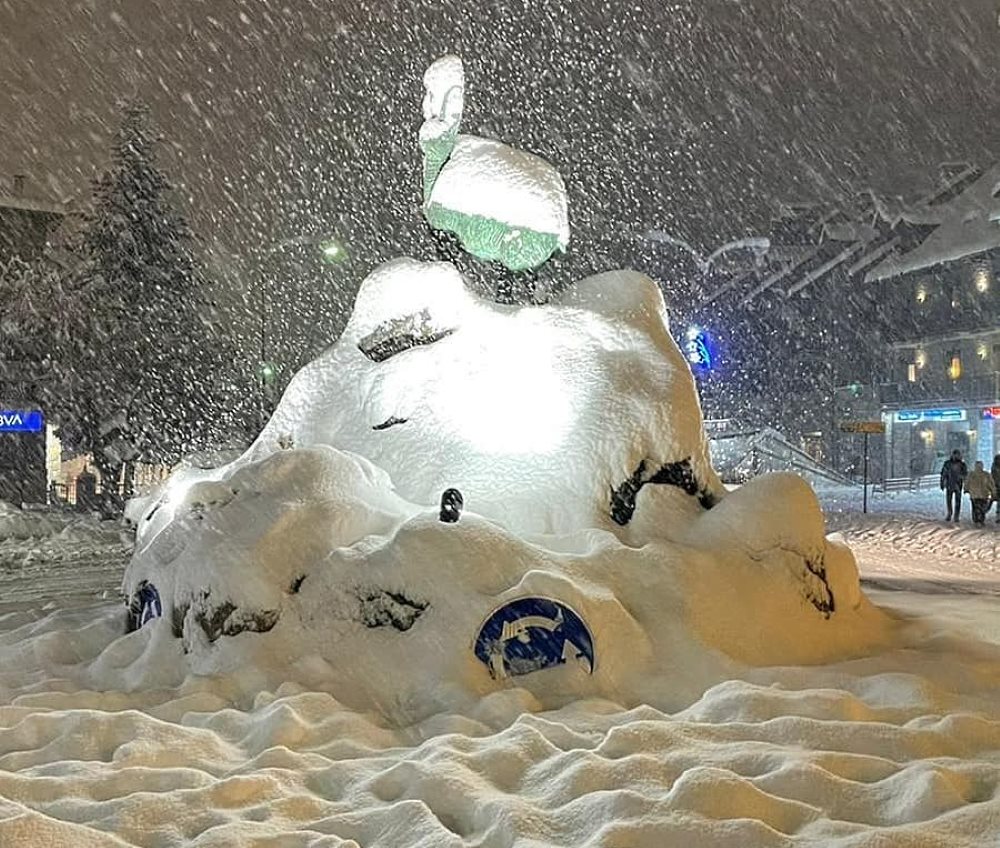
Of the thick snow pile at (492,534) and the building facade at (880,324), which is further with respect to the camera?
the building facade at (880,324)

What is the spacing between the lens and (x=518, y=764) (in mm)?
4645

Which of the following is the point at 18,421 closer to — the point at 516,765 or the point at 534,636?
the point at 534,636

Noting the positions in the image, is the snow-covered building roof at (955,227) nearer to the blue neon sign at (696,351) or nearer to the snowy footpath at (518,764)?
the blue neon sign at (696,351)

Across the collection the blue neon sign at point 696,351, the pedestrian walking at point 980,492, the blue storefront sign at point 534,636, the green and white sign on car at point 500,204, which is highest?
the blue neon sign at point 696,351

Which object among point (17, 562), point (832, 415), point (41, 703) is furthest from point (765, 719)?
point (832, 415)

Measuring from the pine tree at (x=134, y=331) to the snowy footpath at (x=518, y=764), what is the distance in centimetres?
2165

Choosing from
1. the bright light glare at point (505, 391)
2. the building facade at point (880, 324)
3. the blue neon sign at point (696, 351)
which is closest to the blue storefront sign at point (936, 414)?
the building facade at point (880, 324)

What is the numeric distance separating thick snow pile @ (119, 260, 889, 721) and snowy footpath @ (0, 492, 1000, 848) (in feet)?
1.18

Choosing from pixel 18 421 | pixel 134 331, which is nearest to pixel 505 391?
pixel 18 421

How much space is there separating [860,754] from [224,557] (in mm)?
4091

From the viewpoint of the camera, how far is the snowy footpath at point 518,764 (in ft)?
12.4

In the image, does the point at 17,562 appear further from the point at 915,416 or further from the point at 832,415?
the point at 832,415

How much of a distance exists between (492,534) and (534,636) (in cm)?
77

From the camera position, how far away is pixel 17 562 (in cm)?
1678
